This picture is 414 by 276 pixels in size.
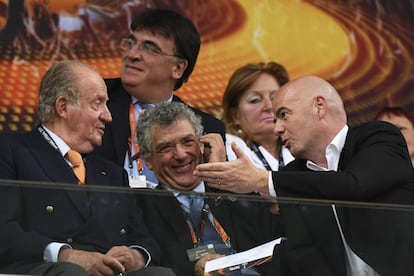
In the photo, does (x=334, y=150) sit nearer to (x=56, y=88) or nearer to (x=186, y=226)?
(x=186, y=226)

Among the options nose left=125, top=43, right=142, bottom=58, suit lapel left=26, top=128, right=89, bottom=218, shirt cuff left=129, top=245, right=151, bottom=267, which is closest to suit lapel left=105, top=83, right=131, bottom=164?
nose left=125, top=43, right=142, bottom=58

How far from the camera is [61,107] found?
230 inches

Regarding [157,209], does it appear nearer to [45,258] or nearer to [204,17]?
[45,258]

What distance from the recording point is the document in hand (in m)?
5.16

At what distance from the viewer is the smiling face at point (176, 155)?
5988 mm

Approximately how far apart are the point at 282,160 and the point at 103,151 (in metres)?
1.02

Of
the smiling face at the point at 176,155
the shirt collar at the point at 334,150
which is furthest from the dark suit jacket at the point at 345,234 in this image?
the smiling face at the point at 176,155

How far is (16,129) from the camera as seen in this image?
754cm

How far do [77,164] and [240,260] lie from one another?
36.0 inches

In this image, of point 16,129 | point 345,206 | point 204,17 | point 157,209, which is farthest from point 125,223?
point 204,17

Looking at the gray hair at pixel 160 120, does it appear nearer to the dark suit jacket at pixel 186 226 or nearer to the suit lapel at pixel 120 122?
the suit lapel at pixel 120 122

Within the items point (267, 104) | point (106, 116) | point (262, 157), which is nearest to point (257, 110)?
point (267, 104)

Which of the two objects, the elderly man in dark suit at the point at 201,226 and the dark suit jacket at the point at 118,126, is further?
the dark suit jacket at the point at 118,126

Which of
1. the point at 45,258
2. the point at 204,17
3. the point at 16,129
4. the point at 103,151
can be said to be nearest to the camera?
the point at 45,258
